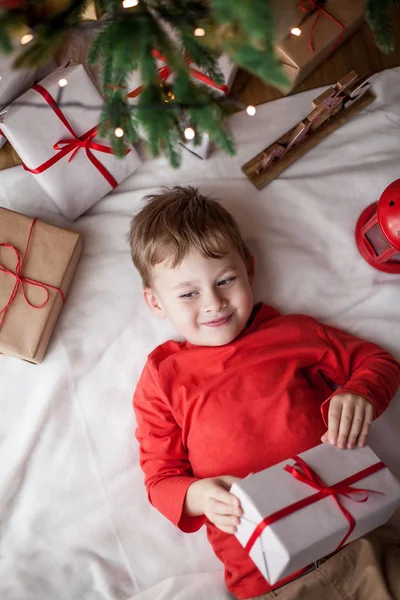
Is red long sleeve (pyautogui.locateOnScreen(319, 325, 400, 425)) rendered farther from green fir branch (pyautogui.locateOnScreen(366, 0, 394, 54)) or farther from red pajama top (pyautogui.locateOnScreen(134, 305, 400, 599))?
green fir branch (pyautogui.locateOnScreen(366, 0, 394, 54))

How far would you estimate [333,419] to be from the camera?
3.27 ft

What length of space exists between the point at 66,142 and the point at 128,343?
1.75 ft

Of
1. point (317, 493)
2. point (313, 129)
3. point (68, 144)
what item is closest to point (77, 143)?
point (68, 144)

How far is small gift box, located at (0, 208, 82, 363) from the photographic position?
3.96 feet

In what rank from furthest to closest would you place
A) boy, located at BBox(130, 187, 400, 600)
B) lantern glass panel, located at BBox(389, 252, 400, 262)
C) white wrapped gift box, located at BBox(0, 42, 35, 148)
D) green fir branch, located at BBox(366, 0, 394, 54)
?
lantern glass panel, located at BBox(389, 252, 400, 262), white wrapped gift box, located at BBox(0, 42, 35, 148), boy, located at BBox(130, 187, 400, 600), green fir branch, located at BBox(366, 0, 394, 54)

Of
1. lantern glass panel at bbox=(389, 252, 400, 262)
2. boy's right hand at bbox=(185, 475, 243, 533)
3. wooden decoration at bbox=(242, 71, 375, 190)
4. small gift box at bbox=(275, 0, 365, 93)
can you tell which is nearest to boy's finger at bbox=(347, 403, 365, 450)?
boy's right hand at bbox=(185, 475, 243, 533)

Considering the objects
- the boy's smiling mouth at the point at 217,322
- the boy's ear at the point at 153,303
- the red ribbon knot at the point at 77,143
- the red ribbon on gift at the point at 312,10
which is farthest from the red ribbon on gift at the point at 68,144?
the red ribbon on gift at the point at 312,10

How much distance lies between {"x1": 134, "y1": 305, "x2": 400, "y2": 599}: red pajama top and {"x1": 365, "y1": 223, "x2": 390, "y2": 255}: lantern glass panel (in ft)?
0.83

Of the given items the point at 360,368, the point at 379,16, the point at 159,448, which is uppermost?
the point at 379,16

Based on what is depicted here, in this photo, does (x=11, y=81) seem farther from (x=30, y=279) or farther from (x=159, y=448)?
(x=159, y=448)

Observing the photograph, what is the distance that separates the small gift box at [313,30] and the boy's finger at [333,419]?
2.95 ft

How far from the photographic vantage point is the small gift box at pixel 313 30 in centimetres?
135

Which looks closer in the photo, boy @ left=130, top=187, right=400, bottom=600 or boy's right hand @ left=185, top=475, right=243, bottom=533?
boy's right hand @ left=185, top=475, right=243, bottom=533

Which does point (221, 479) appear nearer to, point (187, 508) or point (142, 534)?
point (187, 508)
